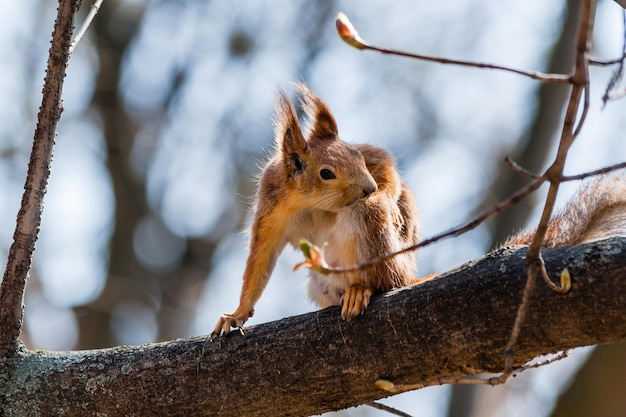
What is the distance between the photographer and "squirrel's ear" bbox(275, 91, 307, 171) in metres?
3.76

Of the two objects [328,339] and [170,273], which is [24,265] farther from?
[170,273]

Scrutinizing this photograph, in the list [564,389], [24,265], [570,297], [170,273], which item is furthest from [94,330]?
[570,297]

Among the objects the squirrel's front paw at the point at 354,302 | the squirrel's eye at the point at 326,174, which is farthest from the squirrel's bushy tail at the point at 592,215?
the squirrel's eye at the point at 326,174

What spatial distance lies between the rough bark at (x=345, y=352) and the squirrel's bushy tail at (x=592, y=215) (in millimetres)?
554

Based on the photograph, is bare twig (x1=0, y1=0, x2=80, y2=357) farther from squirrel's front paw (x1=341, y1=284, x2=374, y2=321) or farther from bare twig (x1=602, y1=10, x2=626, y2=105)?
bare twig (x1=602, y1=10, x2=626, y2=105)

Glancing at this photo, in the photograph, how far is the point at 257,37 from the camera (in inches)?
385

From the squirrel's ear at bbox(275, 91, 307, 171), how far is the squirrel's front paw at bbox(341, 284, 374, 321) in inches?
40.4

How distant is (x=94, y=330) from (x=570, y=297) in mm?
6698

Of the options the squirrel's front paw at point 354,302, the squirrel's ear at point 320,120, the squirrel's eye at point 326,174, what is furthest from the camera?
the squirrel's ear at point 320,120

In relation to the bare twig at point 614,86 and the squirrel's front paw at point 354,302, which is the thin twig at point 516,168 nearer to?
the bare twig at point 614,86

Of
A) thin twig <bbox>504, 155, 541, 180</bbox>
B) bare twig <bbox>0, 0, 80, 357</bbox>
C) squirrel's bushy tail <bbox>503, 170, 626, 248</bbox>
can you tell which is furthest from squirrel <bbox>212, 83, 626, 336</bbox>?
thin twig <bbox>504, 155, 541, 180</bbox>

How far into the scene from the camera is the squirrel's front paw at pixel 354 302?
2.60 m

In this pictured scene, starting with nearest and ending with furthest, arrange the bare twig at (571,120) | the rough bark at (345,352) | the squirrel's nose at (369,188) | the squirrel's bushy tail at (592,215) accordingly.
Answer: the bare twig at (571,120) → the rough bark at (345,352) → the squirrel's bushy tail at (592,215) → the squirrel's nose at (369,188)

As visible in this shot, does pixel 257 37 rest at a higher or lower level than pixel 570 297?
higher
